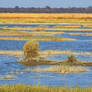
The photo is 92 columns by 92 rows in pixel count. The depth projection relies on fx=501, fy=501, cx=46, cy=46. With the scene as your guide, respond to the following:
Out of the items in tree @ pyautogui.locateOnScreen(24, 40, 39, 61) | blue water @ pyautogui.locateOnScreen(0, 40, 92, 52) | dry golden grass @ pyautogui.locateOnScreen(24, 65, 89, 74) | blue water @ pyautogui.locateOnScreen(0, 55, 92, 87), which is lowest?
blue water @ pyautogui.locateOnScreen(0, 55, 92, 87)

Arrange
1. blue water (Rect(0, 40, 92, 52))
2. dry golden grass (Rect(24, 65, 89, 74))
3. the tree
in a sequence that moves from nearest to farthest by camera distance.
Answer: dry golden grass (Rect(24, 65, 89, 74))
the tree
blue water (Rect(0, 40, 92, 52))

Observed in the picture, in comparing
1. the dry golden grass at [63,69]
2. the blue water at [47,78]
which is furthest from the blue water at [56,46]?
the blue water at [47,78]

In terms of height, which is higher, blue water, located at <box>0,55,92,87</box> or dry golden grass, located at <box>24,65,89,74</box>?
dry golden grass, located at <box>24,65,89,74</box>

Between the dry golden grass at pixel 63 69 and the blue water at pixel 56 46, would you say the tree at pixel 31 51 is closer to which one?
the dry golden grass at pixel 63 69

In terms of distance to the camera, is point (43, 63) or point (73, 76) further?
point (43, 63)

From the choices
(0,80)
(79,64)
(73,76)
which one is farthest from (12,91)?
(79,64)

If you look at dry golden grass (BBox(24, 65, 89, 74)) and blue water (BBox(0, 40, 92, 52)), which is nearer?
dry golden grass (BBox(24, 65, 89, 74))

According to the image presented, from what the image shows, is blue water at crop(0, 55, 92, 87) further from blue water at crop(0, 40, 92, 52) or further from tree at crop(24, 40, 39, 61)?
blue water at crop(0, 40, 92, 52)

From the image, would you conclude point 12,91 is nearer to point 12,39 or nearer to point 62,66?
point 62,66

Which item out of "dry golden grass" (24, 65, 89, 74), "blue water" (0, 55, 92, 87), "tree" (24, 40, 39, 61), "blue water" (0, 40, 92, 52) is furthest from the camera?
"blue water" (0, 40, 92, 52)

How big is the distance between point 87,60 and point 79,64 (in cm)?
180

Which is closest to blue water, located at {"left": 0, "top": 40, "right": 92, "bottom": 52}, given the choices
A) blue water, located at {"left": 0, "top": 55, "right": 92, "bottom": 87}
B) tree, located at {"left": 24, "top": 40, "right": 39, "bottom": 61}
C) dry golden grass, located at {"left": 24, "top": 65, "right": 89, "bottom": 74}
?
tree, located at {"left": 24, "top": 40, "right": 39, "bottom": 61}

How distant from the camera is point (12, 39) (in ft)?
153

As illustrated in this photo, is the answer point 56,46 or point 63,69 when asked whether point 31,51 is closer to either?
point 63,69
